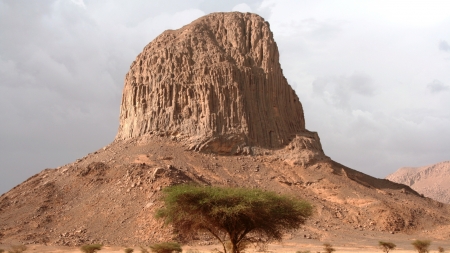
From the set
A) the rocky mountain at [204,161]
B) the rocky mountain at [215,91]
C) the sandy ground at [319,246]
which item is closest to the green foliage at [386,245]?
the sandy ground at [319,246]

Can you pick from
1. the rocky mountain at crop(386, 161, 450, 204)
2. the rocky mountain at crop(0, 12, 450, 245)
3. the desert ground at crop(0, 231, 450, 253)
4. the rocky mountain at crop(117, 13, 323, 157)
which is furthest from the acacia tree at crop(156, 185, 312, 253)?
the rocky mountain at crop(386, 161, 450, 204)

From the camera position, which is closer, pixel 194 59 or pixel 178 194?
pixel 178 194

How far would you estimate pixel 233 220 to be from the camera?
24.9m

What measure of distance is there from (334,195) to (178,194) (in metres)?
33.9

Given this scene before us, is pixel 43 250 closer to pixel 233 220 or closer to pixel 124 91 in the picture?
pixel 233 220

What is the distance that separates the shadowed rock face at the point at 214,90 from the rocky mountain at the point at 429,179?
3691 inches

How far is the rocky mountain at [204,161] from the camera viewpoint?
45.7 metres

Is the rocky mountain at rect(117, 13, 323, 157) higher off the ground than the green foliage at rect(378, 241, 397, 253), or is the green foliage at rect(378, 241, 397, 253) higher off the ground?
the rocky mountain at rect(117, 13, 323, 157)

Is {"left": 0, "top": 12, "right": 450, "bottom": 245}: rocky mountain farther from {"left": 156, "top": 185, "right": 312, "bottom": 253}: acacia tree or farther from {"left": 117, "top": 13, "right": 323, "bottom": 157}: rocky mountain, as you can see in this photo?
{"left": 156, "top": 185, "right": 312, "bottom": 253}: acacia tree

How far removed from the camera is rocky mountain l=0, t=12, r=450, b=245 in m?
45.7

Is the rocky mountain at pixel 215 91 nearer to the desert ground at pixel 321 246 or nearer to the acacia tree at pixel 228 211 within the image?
the desert ground at pixel 321 246

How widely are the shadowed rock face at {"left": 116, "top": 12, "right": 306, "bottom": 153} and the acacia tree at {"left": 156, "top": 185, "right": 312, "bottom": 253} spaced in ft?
111

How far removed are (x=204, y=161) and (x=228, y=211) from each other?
33934 mm

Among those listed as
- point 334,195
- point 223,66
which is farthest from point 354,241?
point 223,66
